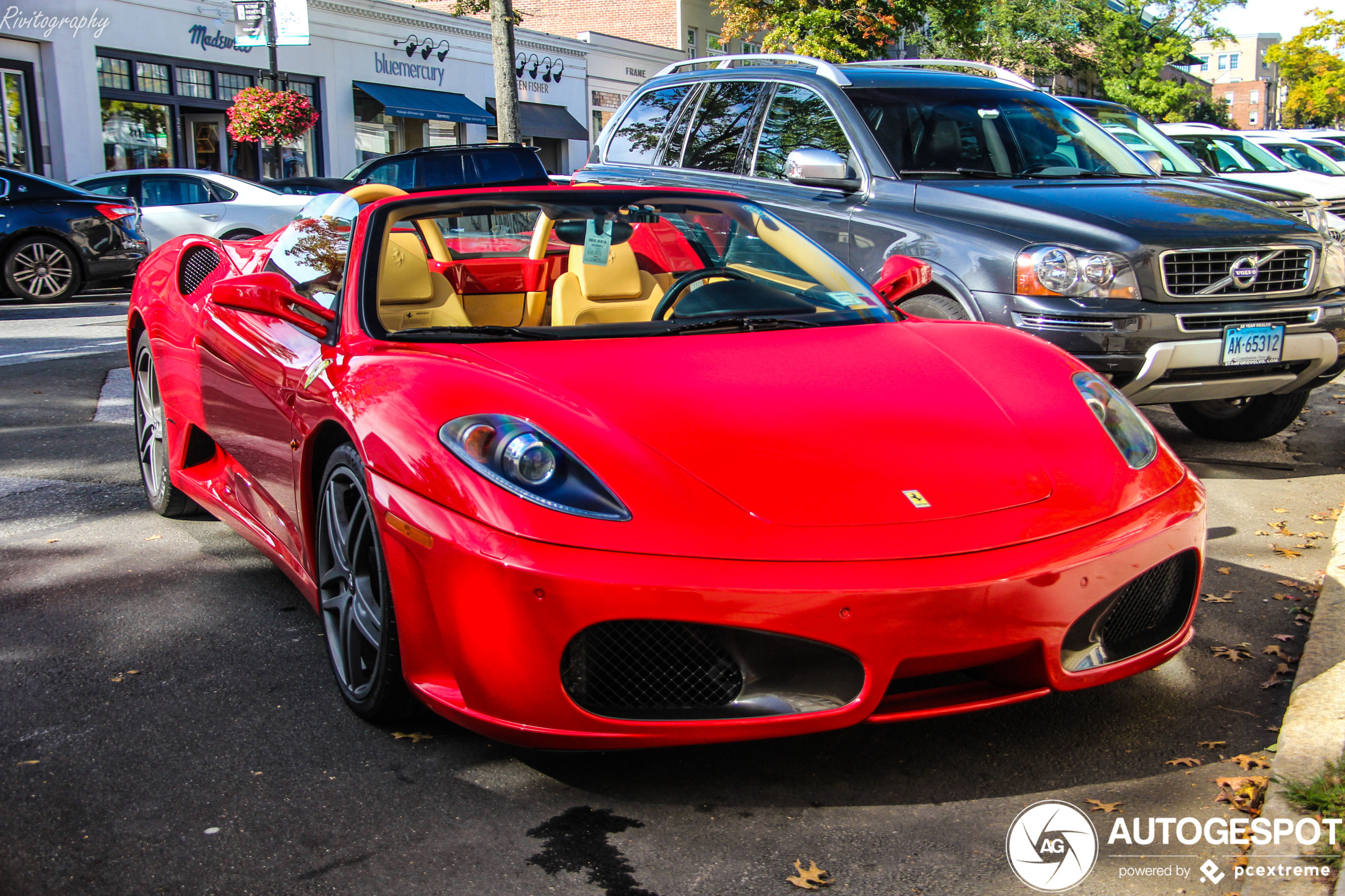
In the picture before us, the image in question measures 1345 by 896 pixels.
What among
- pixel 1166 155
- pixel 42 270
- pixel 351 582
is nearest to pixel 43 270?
pixel 42 270

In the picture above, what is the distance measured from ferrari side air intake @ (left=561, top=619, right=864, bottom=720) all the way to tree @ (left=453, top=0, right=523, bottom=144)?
64.3 ft

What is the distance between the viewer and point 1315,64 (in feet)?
192

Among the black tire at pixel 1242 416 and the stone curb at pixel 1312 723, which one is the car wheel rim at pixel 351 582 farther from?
the black tire at pixel 1242 416

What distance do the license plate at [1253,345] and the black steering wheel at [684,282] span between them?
2601 millimetres

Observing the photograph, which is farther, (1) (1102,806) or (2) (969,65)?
(2) (969,65)

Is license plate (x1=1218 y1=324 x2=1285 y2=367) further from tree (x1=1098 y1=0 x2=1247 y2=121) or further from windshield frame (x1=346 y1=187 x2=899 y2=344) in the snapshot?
tree (x1=1098 y1=0 x2=1247 y2=121)

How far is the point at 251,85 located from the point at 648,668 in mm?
26854

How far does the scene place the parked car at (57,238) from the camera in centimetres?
1321

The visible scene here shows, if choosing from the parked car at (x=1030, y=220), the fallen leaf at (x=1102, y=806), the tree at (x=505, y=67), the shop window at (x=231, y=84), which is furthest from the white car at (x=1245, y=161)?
the shop window at (x=231, y=84)

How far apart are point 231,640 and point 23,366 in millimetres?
6083

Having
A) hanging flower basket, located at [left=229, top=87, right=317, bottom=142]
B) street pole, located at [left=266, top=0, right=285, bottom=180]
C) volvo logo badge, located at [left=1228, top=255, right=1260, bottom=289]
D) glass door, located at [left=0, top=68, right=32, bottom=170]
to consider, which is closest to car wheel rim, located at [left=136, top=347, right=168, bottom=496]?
volvo logo badge, located at [left=1228, top=255, right=1260, bottom=289]

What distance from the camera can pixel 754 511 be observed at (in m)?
2.60

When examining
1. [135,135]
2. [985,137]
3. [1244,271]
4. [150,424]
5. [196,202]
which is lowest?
[150,424]

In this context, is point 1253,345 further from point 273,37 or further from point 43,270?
point 273,37
